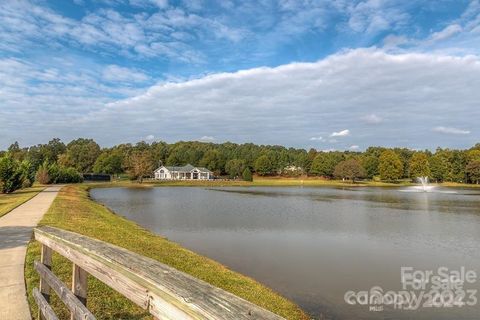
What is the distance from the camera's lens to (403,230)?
2223cm

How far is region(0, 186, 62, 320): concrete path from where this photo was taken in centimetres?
607

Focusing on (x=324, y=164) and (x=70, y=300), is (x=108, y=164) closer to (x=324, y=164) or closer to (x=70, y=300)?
(x=324, y=164)

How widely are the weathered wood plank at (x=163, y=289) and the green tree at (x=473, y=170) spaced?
112389 millimetres

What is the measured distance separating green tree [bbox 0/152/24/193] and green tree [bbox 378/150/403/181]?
9175cm

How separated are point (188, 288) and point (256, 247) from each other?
49.7ft

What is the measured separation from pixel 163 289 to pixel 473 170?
11359 cm

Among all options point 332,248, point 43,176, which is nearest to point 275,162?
point 43,176

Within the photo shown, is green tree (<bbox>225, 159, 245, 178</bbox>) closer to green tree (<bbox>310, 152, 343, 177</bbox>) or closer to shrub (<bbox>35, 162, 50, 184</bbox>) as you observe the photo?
green tree (<bbox>310, 152, 343, 177</bbox>)

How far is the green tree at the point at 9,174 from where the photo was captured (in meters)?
32.8

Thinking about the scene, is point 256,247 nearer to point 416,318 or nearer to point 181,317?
point 416,318

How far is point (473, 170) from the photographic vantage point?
97.6m

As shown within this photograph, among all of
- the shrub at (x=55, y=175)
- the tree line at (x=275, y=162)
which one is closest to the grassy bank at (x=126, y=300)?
the shrub at (x=55, y=175)

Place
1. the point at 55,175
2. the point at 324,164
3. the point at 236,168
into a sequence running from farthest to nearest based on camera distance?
the point at 324,164 < the point at 236,168 < the point at 55,175

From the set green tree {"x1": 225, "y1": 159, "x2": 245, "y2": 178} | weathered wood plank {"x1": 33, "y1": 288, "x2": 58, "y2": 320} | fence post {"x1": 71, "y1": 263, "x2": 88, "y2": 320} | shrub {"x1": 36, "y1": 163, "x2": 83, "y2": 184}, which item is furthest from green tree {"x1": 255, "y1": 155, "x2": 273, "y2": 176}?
fence post {"x1": 71, "y1": 263, "x2": 88, "y2": 320}
